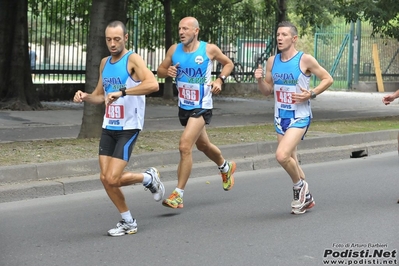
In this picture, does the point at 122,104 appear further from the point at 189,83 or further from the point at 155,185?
the point at 189,83

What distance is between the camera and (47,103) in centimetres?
2020

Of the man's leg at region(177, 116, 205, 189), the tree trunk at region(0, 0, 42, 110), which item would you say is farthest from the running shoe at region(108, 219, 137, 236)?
the tree trunk at region(0, 0, 42, 110)

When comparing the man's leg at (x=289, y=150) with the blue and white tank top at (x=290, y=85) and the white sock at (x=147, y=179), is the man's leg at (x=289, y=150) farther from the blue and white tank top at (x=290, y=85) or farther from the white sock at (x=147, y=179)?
the white sock at (x=147, y=179)

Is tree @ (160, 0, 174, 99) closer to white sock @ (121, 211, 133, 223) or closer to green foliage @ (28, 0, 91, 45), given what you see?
green foliage @ (28, 0, 91, 45)

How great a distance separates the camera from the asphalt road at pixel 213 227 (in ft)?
20.7

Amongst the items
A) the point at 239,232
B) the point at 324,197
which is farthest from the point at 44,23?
the point at 239,232

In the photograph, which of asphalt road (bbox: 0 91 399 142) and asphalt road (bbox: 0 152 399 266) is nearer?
asphalt road (bbox: 0 152 399 266)

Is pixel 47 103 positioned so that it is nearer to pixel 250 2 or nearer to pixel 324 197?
pixel 250 2

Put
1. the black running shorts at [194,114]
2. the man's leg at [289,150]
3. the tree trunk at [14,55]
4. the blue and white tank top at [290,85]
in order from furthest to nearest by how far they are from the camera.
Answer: the tree trunk at [14,55] → the black running shorts at [194,114] → the blue and white tank top at [290,85] → the man's leg at [289,150]

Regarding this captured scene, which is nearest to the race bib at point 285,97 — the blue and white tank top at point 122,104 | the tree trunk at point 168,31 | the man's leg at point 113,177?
the blue and white tank top at point 122,104

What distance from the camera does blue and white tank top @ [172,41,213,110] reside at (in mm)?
8227

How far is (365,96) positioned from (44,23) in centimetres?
1362

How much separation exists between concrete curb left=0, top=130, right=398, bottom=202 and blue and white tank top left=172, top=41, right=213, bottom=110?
6.46 ft

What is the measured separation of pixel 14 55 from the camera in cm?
1819
